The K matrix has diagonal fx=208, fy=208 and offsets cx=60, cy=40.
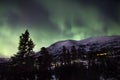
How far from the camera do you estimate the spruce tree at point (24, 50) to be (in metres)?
48.7

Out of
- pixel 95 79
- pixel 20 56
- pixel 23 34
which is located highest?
pixel 23 34

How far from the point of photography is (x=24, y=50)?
162ft

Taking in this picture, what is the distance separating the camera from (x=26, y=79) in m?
45.2

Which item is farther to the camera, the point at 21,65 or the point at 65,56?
the point at 65,56

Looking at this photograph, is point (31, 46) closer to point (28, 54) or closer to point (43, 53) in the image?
point (28, 54)

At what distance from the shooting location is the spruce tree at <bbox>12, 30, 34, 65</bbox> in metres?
48.7

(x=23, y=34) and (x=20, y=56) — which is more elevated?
(x=23, y=34)

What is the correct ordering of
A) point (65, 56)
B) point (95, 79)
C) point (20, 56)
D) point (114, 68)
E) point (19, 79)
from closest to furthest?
point (19, 79), point (20, 56), point (95, 79), point (114, 68), point (65, 56)

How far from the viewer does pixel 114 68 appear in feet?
268

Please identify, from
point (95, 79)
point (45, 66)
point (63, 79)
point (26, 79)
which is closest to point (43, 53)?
point (45, 66)

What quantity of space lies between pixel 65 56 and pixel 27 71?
80.2 metres

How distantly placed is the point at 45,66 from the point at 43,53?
613 cm

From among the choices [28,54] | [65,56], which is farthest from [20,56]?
[65,56]

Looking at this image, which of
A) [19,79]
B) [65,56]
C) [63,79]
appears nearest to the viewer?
[19,79]
